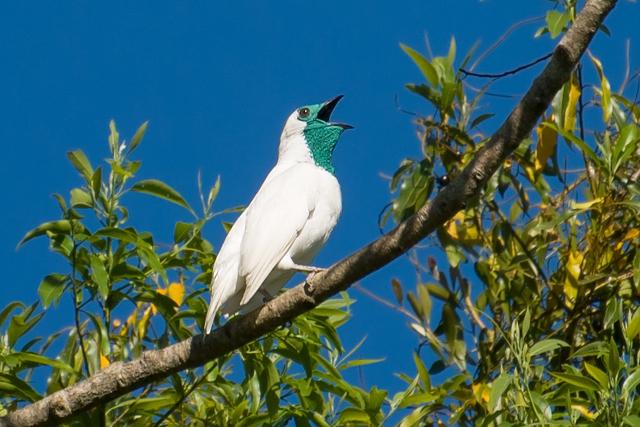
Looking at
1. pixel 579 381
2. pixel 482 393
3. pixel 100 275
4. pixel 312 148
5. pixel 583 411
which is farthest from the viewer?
pixel 312 148

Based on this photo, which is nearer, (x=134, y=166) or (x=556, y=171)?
(x=134, y=166)

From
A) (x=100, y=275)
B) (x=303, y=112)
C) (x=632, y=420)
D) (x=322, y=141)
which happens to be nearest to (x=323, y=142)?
(x=322, y=141)

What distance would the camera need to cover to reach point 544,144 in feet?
20.1

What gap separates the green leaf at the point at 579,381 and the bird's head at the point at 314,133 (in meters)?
2.19

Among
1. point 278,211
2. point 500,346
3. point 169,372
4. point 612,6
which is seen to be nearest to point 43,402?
point 169,372

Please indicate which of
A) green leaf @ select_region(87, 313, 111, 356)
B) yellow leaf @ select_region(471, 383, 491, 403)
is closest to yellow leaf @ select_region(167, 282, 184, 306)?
green leaf @ select_region(87, 313, 111, 356)

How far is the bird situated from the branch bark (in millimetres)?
144

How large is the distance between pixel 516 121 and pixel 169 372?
1562 millimetres

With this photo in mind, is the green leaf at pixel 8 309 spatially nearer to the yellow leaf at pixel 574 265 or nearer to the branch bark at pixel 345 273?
the branch bark at pixel 345 273

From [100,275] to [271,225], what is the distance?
98 cm

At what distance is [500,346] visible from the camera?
5.86 m

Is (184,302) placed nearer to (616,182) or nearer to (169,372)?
(169,372)

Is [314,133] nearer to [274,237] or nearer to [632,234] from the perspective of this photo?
[274,237]

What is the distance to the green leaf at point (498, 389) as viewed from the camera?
451 centimetres
